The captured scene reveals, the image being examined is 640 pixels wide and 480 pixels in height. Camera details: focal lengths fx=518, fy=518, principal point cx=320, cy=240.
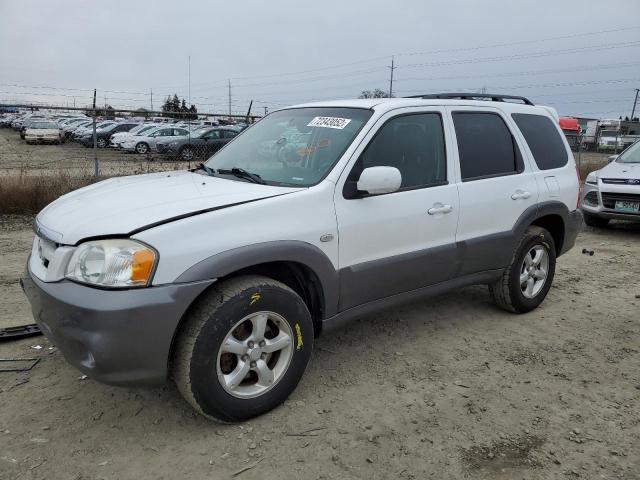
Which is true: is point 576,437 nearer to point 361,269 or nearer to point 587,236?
point 361,269

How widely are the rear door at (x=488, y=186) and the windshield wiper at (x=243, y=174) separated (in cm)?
150

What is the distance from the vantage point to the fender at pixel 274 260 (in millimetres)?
2547

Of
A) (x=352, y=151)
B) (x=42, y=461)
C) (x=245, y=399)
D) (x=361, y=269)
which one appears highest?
(x=352, y=151)

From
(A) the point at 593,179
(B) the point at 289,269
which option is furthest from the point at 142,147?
(B) the point at 289,269

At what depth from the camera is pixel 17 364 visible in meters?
3.46

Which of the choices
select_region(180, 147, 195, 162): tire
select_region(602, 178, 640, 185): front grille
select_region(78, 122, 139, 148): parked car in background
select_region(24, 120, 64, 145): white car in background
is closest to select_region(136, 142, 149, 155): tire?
select_region(78, 122, 139, 148): parked car in background

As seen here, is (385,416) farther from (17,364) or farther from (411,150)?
(17,364)

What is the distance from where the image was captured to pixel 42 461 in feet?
8.31

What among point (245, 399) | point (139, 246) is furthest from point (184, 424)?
point (139, 246)

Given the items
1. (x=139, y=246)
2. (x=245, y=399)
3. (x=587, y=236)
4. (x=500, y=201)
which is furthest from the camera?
(x=587, y=236)

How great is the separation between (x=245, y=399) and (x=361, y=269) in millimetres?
1039

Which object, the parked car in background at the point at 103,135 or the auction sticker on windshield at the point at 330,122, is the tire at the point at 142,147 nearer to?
the parked car in background at the point at 103,135

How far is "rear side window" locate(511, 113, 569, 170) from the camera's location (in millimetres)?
4492

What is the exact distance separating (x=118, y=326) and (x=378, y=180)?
1602mm
